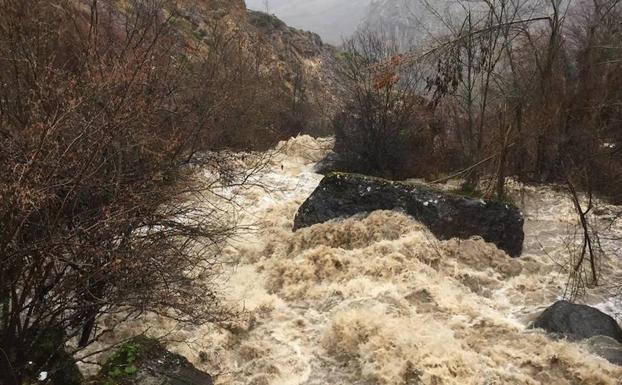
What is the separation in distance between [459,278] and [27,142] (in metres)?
6.18

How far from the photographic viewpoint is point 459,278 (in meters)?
7.85

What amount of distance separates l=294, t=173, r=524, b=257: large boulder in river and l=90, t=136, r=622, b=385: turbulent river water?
0.26 m

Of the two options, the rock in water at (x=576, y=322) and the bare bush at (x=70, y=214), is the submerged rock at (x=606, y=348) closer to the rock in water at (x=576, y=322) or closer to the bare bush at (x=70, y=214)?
the rock in water at (x=576, y=322)

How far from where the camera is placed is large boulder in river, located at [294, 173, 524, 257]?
878 cm

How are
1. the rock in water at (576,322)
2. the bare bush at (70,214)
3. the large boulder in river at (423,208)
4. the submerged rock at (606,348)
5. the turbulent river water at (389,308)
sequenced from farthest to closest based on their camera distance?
1. the large boulder in river at (423,208)
2. the rock in water at (576,322)
3. the turbulent river water at (389,308)
4. the submerged rock at (606,348)
5. the bare bush at (70,214)

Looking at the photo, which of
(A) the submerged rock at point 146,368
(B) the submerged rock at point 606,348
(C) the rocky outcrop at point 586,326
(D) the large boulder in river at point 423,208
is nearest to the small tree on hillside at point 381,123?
(D) the large boulder in river at point 423,208

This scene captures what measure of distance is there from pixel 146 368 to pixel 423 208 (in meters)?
5.57

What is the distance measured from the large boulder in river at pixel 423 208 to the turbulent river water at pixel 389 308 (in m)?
0.26

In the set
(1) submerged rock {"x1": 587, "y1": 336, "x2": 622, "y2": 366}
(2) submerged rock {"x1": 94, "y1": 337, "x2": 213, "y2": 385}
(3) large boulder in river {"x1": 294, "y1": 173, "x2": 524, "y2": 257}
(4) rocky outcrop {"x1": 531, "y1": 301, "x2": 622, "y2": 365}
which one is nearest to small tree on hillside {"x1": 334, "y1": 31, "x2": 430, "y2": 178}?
(3) large boulder in river {"x1": 294, "y1": 173, "x2": 524, "y2": 257}

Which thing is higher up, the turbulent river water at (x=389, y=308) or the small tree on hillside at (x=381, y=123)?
the small tree on hillside at (x=381, y=123)

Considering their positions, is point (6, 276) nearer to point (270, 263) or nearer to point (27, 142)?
point (27, 142)

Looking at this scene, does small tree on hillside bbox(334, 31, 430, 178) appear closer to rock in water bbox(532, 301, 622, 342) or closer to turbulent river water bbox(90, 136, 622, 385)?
turbulent river water bbox(90, 136, 622, 385)

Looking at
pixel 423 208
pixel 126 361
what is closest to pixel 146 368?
pixel 126 361

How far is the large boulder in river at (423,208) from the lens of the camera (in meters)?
8.78
